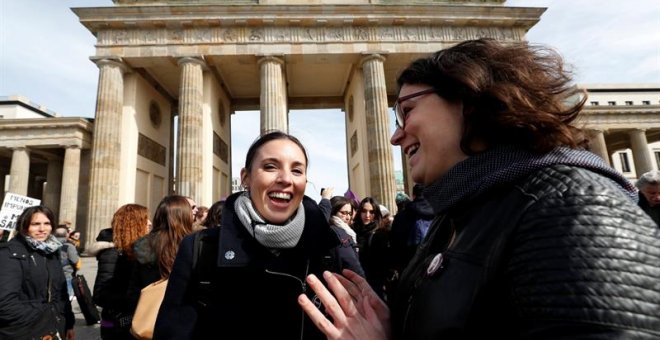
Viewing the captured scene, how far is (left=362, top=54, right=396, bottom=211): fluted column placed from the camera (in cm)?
1828

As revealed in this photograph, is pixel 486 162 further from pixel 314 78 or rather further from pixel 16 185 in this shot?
pixel 16 185

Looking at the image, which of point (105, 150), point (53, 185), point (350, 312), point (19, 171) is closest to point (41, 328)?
point (350, 312)

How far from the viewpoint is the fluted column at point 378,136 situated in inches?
720

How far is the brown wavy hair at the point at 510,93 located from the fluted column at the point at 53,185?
28.7 meters

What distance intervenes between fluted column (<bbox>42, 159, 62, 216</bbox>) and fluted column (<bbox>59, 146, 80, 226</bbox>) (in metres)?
3.45

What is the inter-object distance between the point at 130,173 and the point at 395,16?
16.6m

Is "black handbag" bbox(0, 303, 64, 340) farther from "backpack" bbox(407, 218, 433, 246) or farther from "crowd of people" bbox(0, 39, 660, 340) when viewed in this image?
"backpack" bbox(407, 218, 433, 246)

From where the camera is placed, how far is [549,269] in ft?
2.27

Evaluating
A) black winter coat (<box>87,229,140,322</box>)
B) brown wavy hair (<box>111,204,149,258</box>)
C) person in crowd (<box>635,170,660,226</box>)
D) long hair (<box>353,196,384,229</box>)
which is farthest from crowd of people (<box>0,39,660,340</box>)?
person in crowd (<box>635,170,660,226</box>)

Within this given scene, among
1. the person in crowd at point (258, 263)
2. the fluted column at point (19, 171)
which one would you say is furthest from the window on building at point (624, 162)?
the fluted column at point (19, 171)

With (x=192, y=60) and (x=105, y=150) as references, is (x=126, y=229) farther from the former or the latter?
(x=192, y=60)

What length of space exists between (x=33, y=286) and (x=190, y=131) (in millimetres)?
15930

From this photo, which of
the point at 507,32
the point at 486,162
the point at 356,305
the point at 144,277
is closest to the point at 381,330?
the point at 356,305

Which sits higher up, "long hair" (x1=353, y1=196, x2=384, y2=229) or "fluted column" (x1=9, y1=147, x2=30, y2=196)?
"fluted column" (x1=9, y1=147, x2=30, y2=196)
